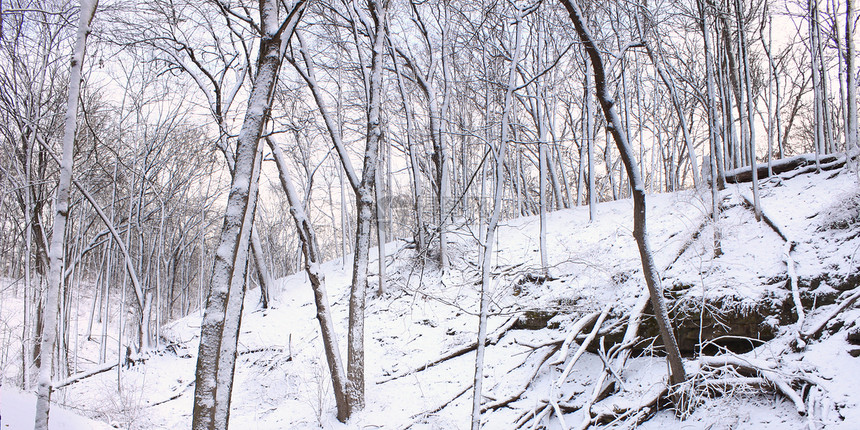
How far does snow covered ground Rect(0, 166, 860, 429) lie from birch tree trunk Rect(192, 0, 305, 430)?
2.07m

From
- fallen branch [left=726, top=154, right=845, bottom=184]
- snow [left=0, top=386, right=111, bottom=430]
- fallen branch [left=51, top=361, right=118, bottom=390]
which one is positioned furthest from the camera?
fallen branch [left=51, top=361, right=118, bottom=390]

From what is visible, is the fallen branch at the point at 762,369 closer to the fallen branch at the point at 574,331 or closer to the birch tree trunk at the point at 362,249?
the fallen branch at the point at 574,331

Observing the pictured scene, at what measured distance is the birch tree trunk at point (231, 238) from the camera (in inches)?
132

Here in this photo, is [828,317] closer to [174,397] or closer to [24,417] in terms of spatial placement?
[24,417]

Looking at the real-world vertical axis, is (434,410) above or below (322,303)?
below

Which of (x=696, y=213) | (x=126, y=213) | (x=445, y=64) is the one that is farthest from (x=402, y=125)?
(x=126, y=213)

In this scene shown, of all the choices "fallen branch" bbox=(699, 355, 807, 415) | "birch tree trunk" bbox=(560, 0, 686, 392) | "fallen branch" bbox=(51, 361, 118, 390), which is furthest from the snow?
"fallen branch" bbox=(699, 355, 807, 415)

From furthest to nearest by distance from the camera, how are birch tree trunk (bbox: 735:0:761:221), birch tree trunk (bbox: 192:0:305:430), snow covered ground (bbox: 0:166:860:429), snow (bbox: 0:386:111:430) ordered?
birch tree trunk (bbox: 735:0:761:221) < snow (bbox: 0:386:111:430) < snow covered ground (bbox: 0:166:860:429) < birch tree trunk (bbox: 192:0:305:430)

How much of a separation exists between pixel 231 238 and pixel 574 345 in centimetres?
462

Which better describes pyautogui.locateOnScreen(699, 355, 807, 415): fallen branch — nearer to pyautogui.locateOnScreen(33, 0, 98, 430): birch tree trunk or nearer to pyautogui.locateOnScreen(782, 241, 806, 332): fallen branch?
pyautogui.locateOnScreen(782, 241, 806, 332): fallen branch

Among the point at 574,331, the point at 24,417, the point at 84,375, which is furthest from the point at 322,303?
the point at 84,375

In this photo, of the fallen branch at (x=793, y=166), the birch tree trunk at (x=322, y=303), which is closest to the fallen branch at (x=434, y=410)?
the birch tree trunk at (x=322, y=303)

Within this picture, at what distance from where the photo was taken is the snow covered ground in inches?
152

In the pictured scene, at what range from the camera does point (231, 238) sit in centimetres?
362
